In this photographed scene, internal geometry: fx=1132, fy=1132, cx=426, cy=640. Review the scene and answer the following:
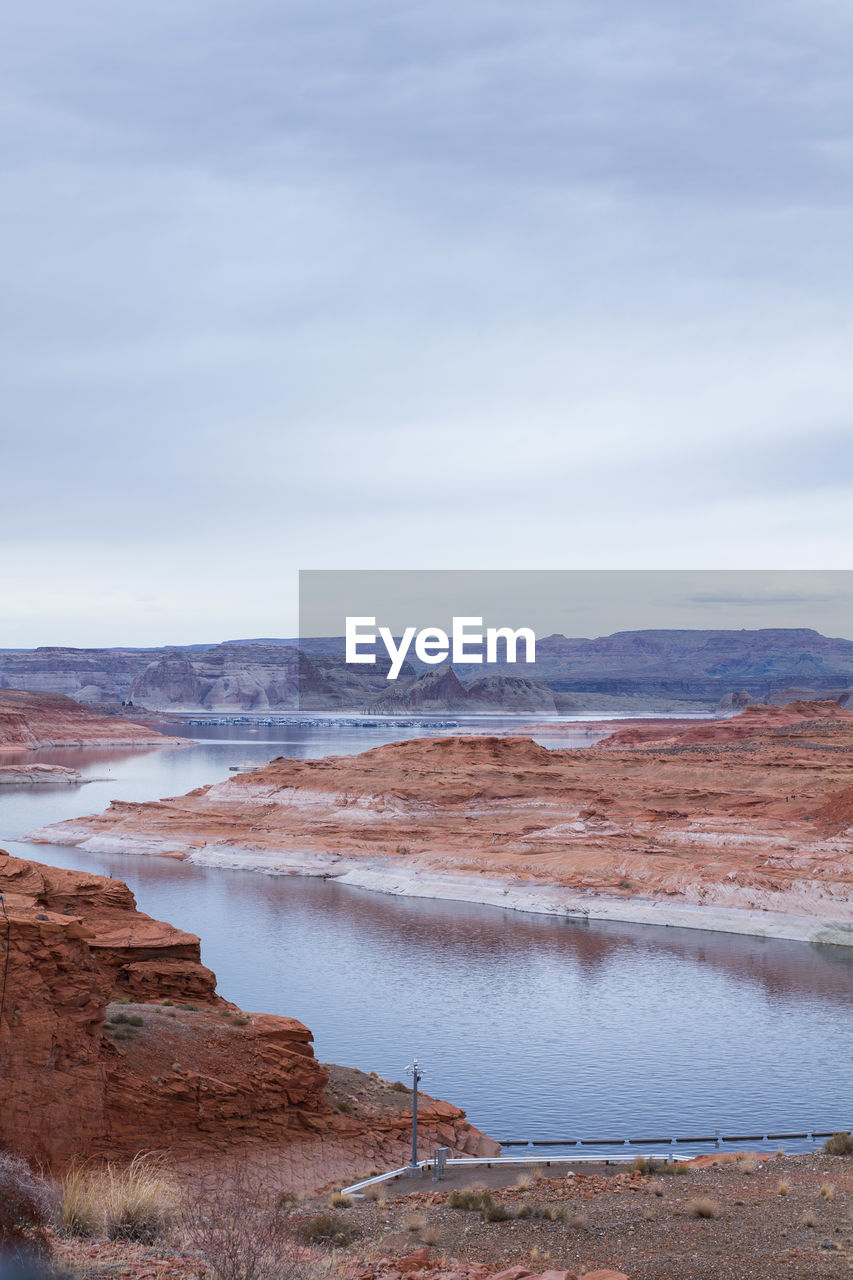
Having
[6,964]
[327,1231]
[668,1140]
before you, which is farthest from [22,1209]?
[668,1140]

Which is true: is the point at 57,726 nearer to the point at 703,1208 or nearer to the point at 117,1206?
the point at 117,1206

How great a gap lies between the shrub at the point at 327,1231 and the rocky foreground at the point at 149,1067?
2795 mm

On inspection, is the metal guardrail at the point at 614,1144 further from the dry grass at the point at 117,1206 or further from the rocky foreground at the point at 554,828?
the rocky foreground at the point at 554,828

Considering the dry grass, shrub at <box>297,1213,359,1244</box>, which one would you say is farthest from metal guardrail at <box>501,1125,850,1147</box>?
the dry grass

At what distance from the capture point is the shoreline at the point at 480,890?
3984cm

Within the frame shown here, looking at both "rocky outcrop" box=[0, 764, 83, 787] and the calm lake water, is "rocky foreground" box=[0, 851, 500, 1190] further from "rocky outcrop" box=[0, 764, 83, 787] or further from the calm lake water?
"rocky outcrop" box=[0, 764, 83, 787]

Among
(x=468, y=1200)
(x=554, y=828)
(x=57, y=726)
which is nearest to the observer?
(x=468, y=1200)

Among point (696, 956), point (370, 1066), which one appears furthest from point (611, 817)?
point (370, 1066)

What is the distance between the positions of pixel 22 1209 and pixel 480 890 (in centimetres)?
3705

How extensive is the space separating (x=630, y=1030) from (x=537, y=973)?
606cm

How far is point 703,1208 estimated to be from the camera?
14.5 m

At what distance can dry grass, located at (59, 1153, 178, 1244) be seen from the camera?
12.3 metres

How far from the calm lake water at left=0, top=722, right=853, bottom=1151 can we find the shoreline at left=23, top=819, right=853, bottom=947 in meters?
0.87

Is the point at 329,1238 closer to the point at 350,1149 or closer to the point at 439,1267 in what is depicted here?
the point at 439,1267
